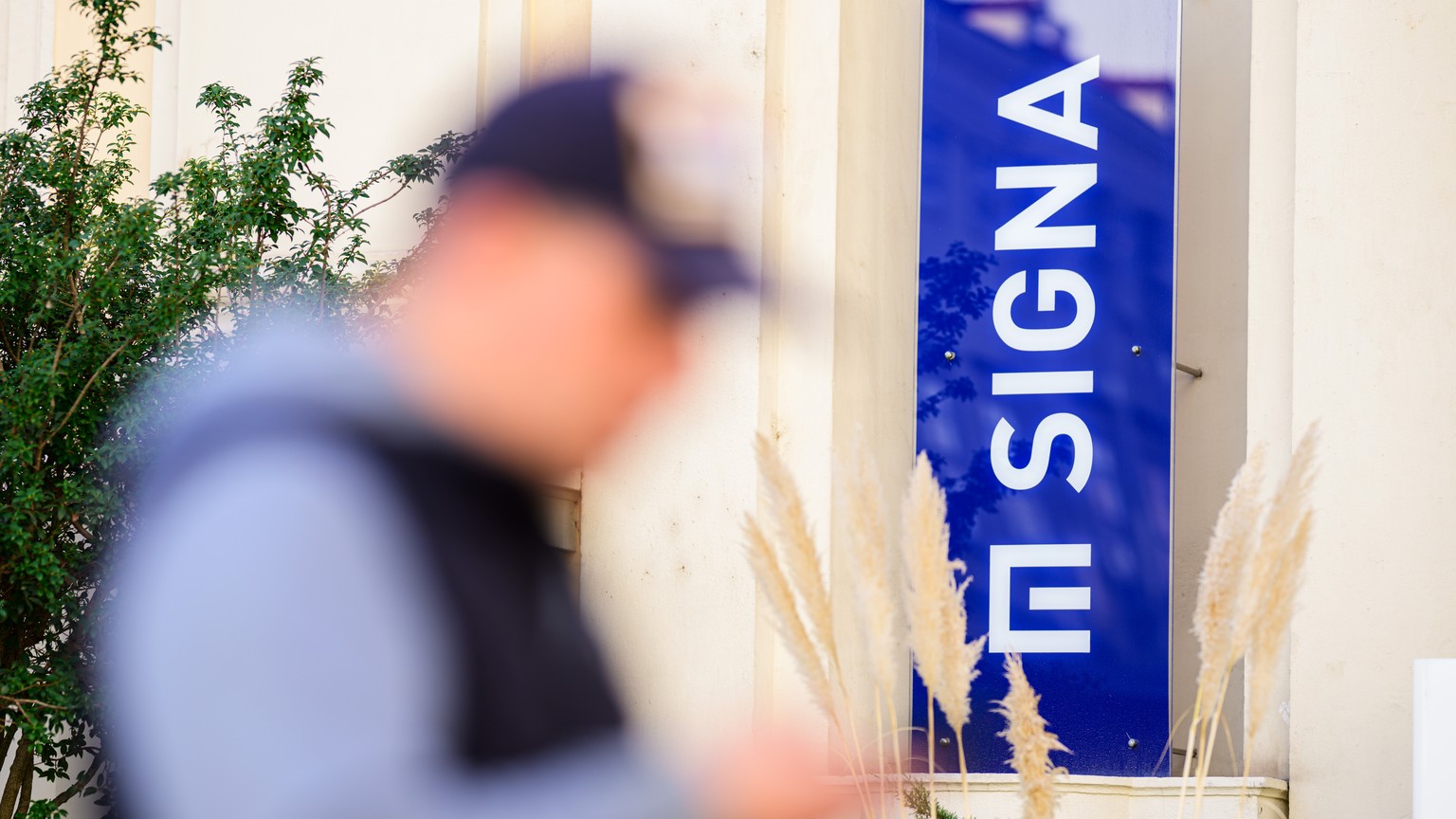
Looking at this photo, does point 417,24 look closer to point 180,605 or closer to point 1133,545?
point 1133,545

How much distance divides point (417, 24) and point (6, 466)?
2.32 metres

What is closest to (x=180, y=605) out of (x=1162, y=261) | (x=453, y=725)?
(x=453, y=725)

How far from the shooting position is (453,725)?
866 millimetres

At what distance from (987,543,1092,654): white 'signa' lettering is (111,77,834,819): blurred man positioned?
4.43 meters

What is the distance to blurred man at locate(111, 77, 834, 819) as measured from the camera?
853 mm

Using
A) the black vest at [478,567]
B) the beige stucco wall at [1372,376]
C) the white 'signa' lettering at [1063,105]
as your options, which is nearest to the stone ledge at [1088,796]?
the beige stucco wall at [1372,376]

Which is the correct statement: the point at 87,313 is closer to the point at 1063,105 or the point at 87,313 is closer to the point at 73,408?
the point at 73,408

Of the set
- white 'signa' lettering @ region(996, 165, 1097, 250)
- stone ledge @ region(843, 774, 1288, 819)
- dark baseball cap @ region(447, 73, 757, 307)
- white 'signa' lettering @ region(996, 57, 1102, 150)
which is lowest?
stone ledge @ region(843, 774, 1288, 819)

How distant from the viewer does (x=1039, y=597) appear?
5.31 meters

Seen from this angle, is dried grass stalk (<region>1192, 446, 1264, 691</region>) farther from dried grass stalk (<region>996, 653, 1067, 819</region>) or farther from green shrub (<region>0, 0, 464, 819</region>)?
green shrub (<region>0, 0, 464, 819</region>)

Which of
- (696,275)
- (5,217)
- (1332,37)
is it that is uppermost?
(1332,37)

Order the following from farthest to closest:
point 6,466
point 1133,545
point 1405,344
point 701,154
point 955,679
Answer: point 1133,545 → point 1405,344 → point 6,466 → point 955,679 → point 701,154

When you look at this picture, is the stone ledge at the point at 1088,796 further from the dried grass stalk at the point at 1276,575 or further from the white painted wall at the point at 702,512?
the dried grass stalk at the point at 1276,575

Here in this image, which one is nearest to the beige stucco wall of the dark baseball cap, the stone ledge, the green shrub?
the stone ledge
